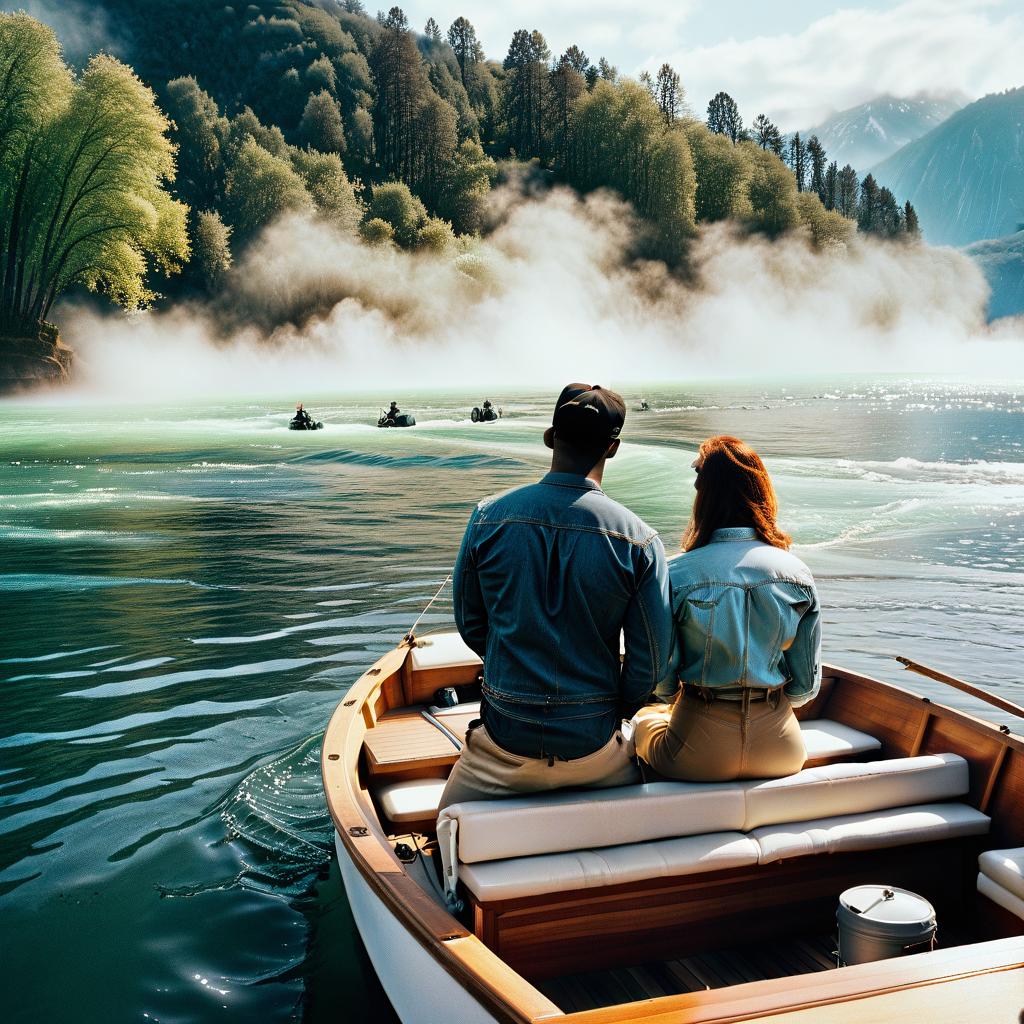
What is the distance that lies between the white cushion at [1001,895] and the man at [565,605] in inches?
58.5

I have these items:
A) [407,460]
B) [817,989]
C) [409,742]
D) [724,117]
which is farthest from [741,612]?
[724,117]

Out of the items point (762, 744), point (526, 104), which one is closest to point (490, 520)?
point (762, 744)

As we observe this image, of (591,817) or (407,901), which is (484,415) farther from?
(407,901)

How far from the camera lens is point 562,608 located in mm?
3383

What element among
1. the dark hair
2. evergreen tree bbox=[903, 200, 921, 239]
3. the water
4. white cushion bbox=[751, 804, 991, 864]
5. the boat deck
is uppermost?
evergreen tree bbox=[903, 200, 921, 239]

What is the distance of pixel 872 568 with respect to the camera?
49.1 ft

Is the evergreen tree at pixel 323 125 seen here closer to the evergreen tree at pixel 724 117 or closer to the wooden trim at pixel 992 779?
the evergreen tree at pixel 724 117

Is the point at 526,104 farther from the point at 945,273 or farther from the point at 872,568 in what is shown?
the point at 872,568

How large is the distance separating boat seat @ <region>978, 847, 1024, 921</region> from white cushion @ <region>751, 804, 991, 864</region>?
0.74 feet

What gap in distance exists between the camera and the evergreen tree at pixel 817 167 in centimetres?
12975

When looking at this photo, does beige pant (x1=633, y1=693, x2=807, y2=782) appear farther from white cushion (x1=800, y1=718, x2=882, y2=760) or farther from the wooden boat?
white cushion (x1=800, y1=718, x2=882, y2=760)

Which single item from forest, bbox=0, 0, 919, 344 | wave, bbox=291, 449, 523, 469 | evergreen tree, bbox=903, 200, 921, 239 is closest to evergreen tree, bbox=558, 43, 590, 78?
forest, bbox=0, 0, 919, 344

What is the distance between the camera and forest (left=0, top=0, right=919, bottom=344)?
45250 mm

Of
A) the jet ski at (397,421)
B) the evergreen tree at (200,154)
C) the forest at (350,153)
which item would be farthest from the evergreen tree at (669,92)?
the jet ski at (397,421)
